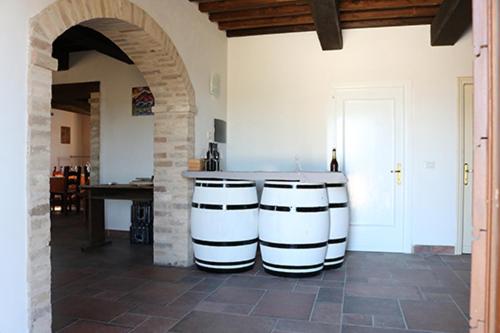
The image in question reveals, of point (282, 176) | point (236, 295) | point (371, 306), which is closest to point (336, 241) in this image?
point (282, 176)

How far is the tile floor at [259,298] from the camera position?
263 centimetres

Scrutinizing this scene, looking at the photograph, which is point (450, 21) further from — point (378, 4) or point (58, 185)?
point (58, 185)

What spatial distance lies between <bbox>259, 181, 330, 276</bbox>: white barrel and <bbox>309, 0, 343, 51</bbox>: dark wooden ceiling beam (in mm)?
1563

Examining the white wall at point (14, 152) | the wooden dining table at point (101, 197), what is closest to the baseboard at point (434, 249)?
the wooden dining table at point (101, 197)

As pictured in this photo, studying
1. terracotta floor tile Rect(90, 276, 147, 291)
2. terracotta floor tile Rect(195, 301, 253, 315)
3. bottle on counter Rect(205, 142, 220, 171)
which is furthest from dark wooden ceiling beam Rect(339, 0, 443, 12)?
terracotta floor tile Rect(90, 276, 147, 291)

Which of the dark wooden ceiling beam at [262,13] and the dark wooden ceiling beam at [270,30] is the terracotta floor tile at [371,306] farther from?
the dark wooden ceiling beam at [270,30]

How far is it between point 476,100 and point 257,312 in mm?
2398

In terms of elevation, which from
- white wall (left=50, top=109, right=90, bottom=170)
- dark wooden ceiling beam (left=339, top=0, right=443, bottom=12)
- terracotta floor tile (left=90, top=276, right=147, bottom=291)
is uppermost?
dark wooden ceiling beam (left=339, top=0, right=443, bottom=12)

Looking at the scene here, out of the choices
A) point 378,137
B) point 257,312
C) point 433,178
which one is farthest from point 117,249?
point 433,178

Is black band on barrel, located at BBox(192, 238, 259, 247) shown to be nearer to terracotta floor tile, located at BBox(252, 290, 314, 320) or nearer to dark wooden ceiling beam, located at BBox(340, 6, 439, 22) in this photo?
terracotta floor tile, located at BBox(252, 290, 314, 320)

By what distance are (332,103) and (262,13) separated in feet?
4.35

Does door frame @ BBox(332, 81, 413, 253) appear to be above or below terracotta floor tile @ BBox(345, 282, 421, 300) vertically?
above

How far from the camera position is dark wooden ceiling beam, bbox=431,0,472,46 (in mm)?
3635

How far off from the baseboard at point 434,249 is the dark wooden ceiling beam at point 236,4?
3014 mm
